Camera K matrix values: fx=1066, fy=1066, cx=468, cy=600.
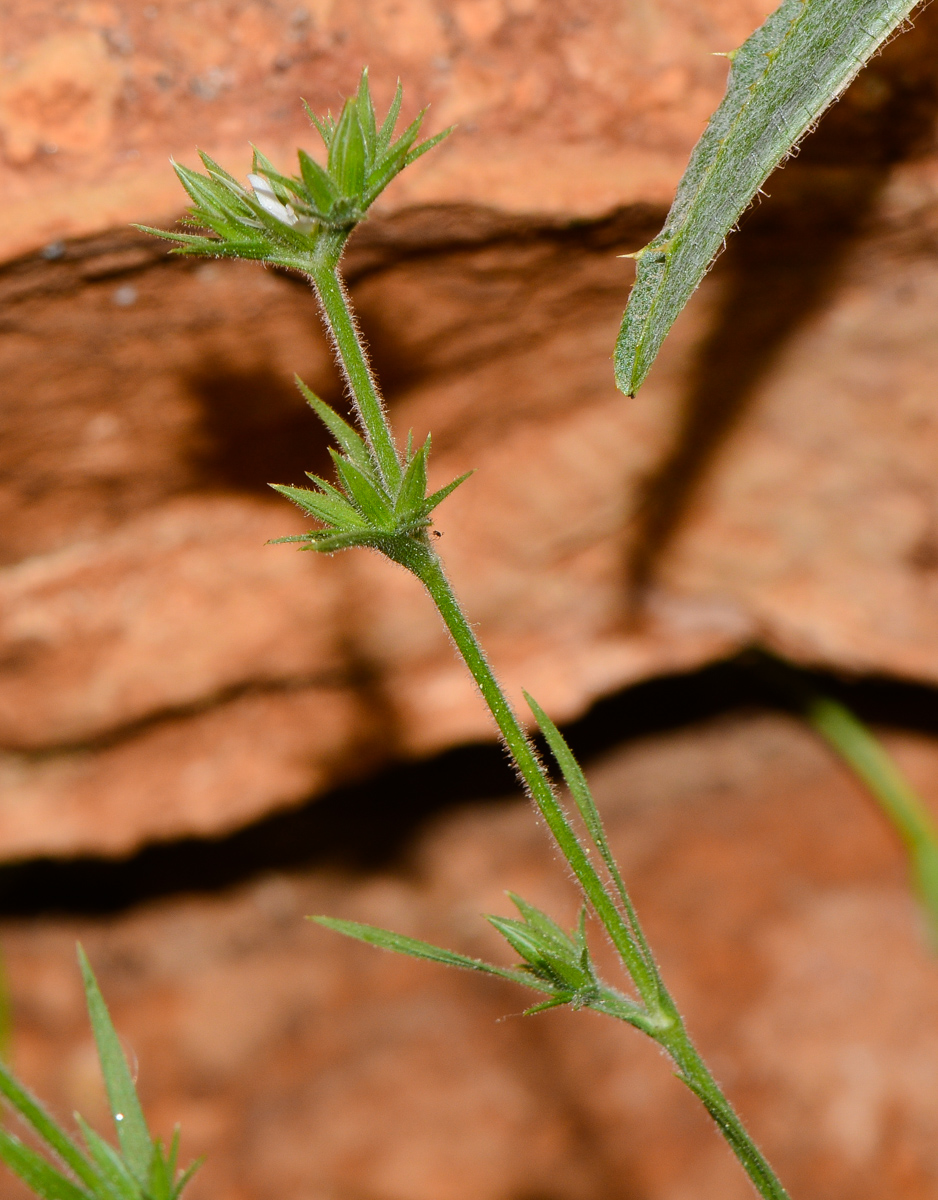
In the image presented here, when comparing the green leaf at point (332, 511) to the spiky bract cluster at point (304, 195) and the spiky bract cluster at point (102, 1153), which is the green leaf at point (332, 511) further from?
the spiky bract cluster at point (102, 1153)

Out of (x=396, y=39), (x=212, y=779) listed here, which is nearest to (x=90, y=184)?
(x=396, y=39)

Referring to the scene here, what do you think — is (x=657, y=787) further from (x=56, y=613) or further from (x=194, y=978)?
(x=56, y=613)

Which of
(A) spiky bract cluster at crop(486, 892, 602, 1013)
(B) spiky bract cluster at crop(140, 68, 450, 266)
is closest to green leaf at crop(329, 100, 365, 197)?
(B) spiky bract cluster at crop(140, 68, 450, 266)

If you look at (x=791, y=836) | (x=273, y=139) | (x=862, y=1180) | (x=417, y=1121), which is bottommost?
(x=862, y=1180)

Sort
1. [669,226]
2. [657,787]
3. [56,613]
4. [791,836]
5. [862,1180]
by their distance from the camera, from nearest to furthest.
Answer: [669,226]
[56,613]
[862,1180]
[791,836]
[657,787]

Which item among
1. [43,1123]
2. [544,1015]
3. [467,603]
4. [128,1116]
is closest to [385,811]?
[544,1015]
